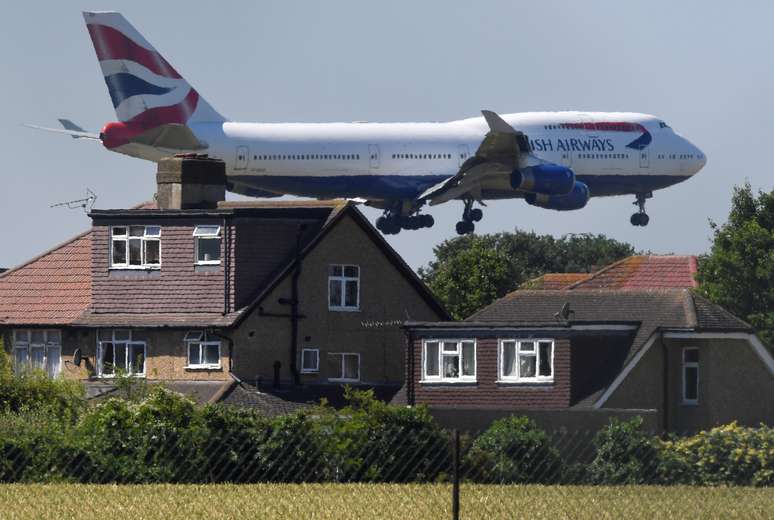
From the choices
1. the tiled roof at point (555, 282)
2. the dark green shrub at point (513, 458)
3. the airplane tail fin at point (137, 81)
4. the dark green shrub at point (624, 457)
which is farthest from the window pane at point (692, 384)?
the airplane tail fin at point (137, 81)

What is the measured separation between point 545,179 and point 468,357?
83.8 ft

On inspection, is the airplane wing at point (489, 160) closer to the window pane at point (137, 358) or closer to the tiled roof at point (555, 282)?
the tiled roof at point (555, 282)

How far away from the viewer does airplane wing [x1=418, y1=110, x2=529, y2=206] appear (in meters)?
79.7

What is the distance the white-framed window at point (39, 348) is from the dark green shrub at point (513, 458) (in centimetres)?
2007

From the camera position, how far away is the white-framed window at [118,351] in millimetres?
55125

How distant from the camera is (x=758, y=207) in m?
73.5

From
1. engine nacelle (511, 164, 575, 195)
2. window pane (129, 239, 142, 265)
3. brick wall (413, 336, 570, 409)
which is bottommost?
brick wall (413, 336, 570, 409)

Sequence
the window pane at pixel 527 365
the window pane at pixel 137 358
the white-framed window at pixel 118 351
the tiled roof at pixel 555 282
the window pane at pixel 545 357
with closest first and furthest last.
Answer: the window pane at pixel 545 357
the window pane at pixel 527 365
the window pane at pixel 137 358
the white-framed window at pixel 118 351
the tiled roof at pixel 555 282

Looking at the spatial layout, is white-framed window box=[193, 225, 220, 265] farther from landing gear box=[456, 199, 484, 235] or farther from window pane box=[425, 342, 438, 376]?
landing gear box=[456, 199, 484, 235]

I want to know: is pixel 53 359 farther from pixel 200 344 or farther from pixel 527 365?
pixel 527 365

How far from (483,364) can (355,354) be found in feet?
17.6

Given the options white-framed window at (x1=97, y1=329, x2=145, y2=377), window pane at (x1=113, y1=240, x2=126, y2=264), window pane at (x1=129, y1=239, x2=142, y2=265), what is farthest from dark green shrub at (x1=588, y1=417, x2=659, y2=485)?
window pane at (x1=113, y1=240, x2=126, y2=264)

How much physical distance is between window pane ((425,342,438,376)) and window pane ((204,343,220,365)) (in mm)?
5260

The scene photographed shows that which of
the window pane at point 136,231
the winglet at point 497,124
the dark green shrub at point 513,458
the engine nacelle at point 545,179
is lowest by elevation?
the dark green shrub at point 513,458
